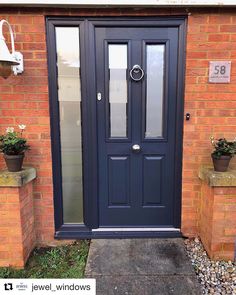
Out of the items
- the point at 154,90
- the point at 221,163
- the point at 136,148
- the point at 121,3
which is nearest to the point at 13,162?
the point at 136,148

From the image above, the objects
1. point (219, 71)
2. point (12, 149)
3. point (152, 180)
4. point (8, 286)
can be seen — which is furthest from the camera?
point (152, 180)

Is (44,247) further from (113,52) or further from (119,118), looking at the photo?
(113,52)

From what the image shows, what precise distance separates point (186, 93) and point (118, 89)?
724 millimetres

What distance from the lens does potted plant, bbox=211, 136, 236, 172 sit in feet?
7.84

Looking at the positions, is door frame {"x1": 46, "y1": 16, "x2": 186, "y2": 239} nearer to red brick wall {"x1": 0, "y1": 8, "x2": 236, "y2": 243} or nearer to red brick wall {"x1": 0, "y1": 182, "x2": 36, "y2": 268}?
red brick wall {"x1": 0, "y1": 8, "x2": 236, "y2": 243}

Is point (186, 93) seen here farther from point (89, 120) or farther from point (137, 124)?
point (89, 120)

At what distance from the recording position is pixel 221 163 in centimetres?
243

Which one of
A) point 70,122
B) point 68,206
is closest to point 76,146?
point 70,122

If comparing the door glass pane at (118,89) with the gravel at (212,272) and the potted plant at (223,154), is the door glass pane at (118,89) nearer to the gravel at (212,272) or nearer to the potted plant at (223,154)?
the potted plant at (223,154)

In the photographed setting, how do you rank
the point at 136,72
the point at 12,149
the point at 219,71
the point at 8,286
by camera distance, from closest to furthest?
the point at 8,286
the point at 12,149
the point at 219,71
the point at 136,72

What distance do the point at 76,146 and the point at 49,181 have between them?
1.59ft

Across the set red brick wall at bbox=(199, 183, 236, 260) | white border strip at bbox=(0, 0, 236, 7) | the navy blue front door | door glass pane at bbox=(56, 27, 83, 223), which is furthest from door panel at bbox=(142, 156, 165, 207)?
white border strip at bbox=(0, 0, 236, 7)

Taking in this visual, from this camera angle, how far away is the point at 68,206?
2838 millimetres

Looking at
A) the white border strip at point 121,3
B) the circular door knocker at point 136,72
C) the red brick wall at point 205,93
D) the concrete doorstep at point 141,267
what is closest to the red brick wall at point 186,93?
the red brick wall at point 205,93
